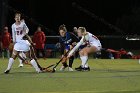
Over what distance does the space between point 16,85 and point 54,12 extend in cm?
3448

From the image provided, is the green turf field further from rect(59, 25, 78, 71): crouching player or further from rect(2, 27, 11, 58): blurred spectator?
rect(2, 27, 11, 58): blurred spectator

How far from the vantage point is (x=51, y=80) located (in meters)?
14.6

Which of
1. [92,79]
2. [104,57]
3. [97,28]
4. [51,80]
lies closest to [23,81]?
[51,80]

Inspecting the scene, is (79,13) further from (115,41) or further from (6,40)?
(6,40)

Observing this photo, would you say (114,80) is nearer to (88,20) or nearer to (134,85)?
(134,85)

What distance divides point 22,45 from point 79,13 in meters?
30.3

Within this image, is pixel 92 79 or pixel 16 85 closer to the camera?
pixel 16 85

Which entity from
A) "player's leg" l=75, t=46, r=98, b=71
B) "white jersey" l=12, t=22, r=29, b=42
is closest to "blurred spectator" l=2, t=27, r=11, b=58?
"player's leg" l=75, t=46, r=98, b=71

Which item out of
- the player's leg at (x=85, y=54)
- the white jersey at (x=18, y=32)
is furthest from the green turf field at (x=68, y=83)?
the player's leg at (x=85, y=54)

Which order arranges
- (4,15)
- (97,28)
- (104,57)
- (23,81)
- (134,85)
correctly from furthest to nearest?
(97,28) < (4,15) < (104,57) < (23,81) < (134,85)

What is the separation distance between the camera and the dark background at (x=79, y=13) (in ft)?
150

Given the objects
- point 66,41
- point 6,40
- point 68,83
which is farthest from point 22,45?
point 6,40

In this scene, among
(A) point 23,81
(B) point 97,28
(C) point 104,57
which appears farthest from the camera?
(B) point 97,28

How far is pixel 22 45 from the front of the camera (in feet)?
56.2
